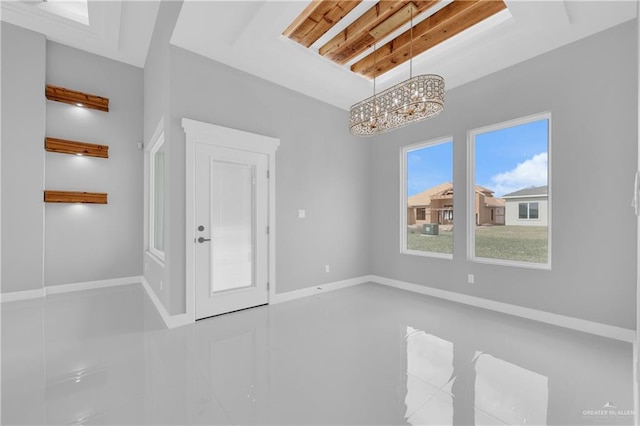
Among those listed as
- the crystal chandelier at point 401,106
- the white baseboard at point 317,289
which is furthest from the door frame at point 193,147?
the crystal chandelier at point 401,106

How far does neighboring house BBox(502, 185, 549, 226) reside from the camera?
330 cm

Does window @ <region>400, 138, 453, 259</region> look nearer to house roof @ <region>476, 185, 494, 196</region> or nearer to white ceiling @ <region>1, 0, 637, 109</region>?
house roof @ <region>476, 185, 494, 196</region>

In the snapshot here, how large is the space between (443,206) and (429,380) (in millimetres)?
2800

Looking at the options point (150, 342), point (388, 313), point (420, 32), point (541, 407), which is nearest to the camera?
point (541, 407)

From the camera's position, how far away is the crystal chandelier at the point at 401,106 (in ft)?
8.09

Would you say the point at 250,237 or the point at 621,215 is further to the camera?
the point at 250,237

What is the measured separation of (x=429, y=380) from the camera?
2.07 metres

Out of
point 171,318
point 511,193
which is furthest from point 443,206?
point 171,318

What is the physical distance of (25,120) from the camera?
3.97 metres

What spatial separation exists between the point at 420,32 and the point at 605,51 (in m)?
1.86

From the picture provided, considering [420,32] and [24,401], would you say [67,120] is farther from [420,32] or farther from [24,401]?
[420,32]

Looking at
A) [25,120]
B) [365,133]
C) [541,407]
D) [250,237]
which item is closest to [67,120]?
[25,120]

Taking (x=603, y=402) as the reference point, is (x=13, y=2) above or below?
above

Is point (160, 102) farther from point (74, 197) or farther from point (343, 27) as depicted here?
point (343, 27)
